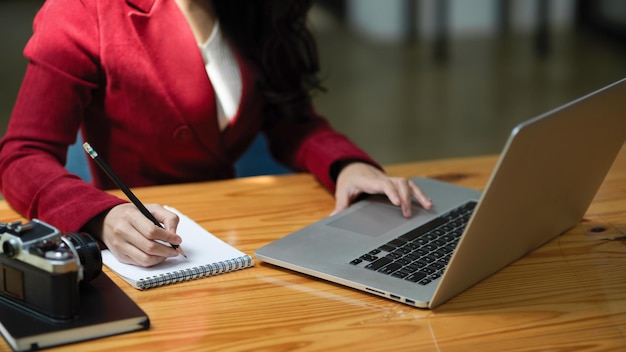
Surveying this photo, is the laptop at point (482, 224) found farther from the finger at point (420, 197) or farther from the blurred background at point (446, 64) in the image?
the blurred background at point (446, 64)

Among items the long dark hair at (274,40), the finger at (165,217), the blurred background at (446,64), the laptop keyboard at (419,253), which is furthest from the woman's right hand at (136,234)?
the blurred background at (446,64)

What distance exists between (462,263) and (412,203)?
1.16ft

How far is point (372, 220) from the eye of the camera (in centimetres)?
126

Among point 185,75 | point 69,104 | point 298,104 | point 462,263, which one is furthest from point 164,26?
point 462,263

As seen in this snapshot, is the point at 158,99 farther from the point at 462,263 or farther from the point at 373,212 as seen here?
the point at 462,263

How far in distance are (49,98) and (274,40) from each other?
446 mm

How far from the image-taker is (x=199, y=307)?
1.02m

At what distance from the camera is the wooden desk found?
3.07 feet

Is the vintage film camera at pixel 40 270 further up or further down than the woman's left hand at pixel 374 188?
further up

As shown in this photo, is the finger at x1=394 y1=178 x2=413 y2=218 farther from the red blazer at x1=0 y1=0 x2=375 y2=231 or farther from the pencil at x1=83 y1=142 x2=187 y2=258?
the pencil at x1=83 y1=142 x2=187 y2=258

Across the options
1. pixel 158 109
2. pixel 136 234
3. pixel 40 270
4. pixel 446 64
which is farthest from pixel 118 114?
pixel 446 64

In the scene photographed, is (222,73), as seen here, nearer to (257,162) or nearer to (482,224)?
(257,162)

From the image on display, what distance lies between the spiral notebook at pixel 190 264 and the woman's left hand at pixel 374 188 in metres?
0.21

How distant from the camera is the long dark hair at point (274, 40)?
164 cm
